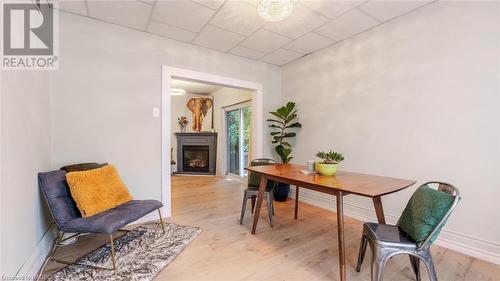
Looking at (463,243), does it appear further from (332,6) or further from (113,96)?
(113,96)

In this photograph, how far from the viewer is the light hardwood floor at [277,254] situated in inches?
64.5

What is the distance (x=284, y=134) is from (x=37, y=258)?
Result: 3209 mm

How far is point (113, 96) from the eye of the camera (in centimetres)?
254

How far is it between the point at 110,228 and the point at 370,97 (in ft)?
10.2

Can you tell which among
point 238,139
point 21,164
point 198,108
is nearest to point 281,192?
point 238,139

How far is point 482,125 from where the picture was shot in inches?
74.0

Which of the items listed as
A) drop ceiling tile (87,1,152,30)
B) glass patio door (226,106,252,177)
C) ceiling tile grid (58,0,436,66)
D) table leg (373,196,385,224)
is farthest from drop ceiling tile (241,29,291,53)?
table leg (373,196,385,224)

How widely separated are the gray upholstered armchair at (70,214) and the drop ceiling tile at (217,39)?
7.31ft

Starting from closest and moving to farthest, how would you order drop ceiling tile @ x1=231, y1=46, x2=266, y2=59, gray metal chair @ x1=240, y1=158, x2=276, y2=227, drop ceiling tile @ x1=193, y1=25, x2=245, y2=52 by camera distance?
gray metal chair @ x1=240, y1=158, x2=276, y2=227, drop ceiling tile @ x1=193, y1=25, x2=245, y2=52, drop ceiling tile @ x1=231, y1=46, x2=266, y2=59

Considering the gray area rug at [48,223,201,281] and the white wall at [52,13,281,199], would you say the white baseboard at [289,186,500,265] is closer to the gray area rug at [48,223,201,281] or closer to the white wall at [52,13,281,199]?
the gray area rug at [48,223,201,281]

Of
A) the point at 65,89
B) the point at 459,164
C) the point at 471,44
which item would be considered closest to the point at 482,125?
the point at 459,164

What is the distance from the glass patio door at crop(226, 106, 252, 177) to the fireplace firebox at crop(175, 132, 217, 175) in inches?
21.5

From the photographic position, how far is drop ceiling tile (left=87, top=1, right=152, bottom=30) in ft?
7.18

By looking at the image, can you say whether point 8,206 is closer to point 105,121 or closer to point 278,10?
point 105,121
